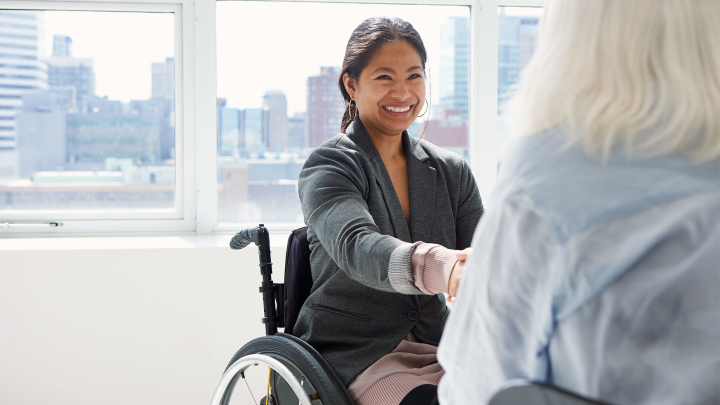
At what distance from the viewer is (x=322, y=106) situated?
8.24ft

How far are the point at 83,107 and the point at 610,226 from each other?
7.57 feet

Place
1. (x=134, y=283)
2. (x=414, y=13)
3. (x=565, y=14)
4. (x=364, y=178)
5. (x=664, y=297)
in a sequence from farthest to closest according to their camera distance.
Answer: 1. (x=414, y=13)
2. (x=134, y=283)
3. (x=364, y=178)
4. (x=565, y=14)
5. (x=664, y=297)

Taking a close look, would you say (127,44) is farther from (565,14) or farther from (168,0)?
(565,14)

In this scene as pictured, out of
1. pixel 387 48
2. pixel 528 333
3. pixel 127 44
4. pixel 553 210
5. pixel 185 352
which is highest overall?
pixel 127 44

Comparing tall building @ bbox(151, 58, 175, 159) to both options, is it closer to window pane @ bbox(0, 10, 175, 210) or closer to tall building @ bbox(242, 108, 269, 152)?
window pane @ bbox(0, 10, 175, 210)

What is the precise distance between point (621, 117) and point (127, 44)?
2.23m

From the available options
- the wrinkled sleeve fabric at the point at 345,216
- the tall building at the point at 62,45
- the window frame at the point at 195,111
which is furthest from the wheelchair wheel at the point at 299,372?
the tall building at the point at 62,45

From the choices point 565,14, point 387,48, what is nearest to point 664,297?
point 565,14

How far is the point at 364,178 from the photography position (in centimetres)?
129

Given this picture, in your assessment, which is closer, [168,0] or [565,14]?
Answer: [565,14]

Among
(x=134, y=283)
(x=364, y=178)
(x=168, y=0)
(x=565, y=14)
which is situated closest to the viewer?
(x=565, y=14)

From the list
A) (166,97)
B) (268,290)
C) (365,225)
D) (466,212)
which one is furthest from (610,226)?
(166,97)

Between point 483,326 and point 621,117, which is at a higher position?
point 621,117

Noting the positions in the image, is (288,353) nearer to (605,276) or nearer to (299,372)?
(299,372)
